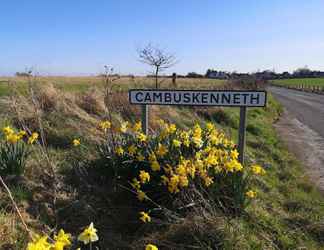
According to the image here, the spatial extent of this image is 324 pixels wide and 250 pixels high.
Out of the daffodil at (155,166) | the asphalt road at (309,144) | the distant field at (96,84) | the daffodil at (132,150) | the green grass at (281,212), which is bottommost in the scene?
the asphalt road at (309,144)

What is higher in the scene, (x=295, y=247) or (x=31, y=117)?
(x=31, y=117)

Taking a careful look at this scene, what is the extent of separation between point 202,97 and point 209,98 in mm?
97

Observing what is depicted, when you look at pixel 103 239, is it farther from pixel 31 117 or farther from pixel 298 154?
pixel 298 154

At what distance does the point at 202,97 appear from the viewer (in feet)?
16.0

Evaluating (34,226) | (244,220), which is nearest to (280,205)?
(244,220)

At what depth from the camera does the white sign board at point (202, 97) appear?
4652 millimetres

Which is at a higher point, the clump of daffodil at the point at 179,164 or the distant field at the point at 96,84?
the distant field at the point at 96,84

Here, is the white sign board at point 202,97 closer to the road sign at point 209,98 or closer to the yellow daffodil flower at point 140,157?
the road sign at point 209,98

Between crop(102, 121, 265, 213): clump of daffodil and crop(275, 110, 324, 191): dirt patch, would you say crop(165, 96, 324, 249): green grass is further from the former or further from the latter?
crop(102, 121, 265, 213): clump of daffodil

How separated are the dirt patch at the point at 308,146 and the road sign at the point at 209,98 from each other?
237cm

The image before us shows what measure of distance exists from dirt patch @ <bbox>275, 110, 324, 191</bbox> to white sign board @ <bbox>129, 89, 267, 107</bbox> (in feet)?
8.14

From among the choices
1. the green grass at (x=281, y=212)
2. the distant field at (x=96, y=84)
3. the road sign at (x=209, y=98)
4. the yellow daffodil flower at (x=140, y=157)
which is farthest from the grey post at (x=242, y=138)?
the distant field at (x=96, y=84)

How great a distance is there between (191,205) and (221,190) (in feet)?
1.70

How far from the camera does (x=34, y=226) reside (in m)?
3.33
